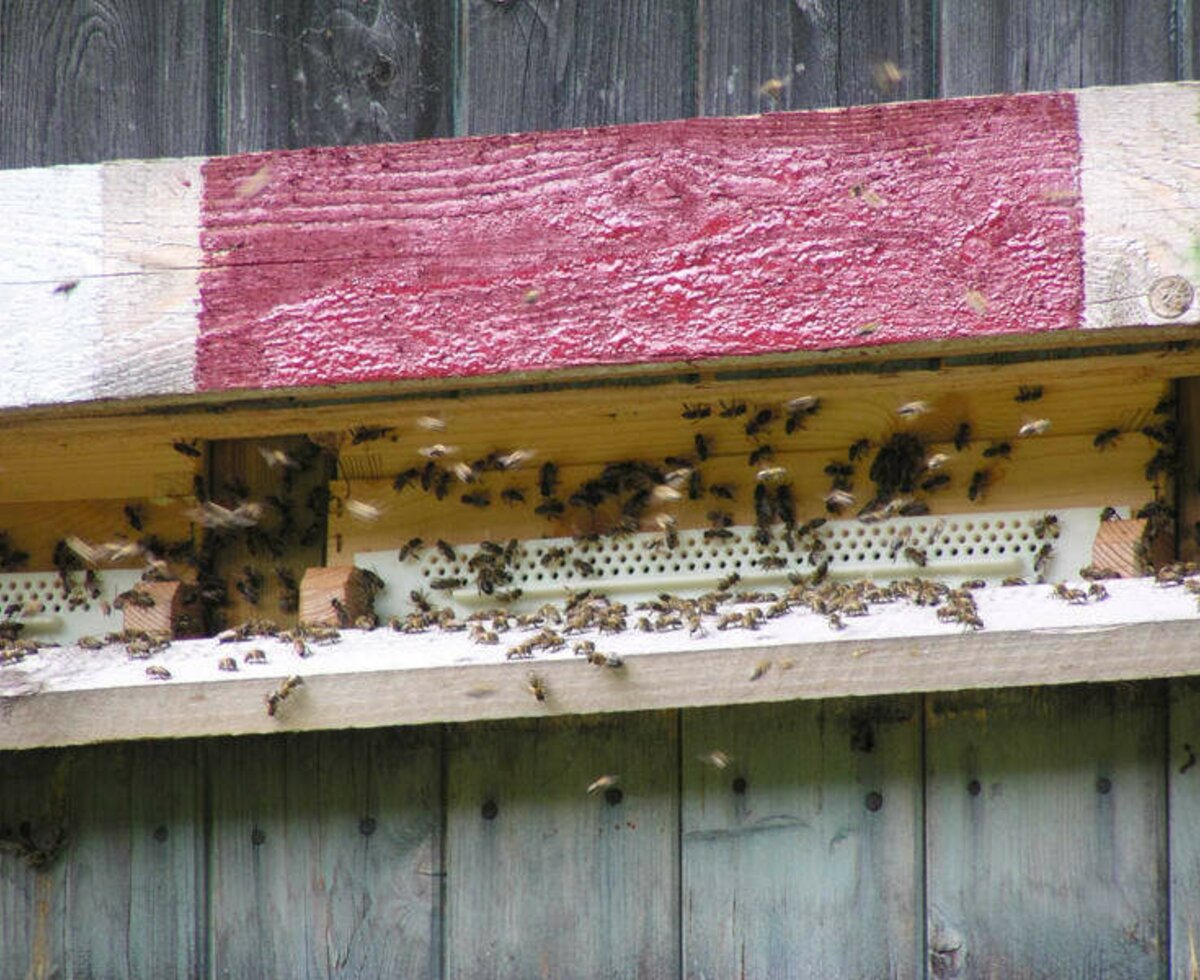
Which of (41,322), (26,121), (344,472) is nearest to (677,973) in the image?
(344,472)

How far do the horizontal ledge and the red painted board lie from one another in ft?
1.67

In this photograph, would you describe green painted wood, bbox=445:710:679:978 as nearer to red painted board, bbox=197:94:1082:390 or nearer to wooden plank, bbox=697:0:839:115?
red painted board, bbox=197:94:1082:390

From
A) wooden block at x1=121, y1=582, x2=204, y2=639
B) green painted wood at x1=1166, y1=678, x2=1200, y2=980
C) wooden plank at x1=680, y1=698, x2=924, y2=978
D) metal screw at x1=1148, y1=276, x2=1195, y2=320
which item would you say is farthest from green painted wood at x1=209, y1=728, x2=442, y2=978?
metal screw at x1=1148, y1=276, x2=1195, y2=320

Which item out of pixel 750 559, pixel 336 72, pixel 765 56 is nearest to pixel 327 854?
pixel 750 559

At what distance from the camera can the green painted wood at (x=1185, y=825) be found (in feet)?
10.9

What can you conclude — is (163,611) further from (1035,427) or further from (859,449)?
(1035,427)

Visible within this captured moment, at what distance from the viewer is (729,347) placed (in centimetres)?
304

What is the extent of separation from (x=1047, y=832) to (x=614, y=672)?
974 millimetres

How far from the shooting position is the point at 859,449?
147 inches

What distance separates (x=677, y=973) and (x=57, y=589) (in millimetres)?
1660

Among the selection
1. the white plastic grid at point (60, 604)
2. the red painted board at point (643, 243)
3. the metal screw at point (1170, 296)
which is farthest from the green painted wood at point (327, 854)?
the metal screw at point (1170, 296)

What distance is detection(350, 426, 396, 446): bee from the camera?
3.88 m

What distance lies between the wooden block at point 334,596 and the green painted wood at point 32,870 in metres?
0.73

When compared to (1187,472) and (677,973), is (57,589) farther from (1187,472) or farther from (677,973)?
(1187,472)
